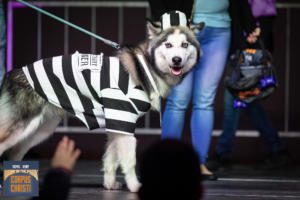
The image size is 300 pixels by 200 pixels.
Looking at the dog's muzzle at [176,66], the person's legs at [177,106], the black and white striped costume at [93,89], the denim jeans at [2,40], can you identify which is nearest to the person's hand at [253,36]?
the person's legs at [177,106]

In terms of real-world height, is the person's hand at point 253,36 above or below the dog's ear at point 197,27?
below

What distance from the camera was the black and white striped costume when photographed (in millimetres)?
5781

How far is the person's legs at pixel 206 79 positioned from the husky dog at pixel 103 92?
60 centimetres

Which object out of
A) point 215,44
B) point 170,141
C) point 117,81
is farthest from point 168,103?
point 170,141

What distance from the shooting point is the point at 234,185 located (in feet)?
20.8

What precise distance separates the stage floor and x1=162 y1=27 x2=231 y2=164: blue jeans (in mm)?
450

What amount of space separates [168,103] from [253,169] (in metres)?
1.24

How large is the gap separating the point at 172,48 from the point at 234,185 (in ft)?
3.86

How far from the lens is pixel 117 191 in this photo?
19.6ft

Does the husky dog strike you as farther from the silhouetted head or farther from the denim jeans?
the silhouetted head

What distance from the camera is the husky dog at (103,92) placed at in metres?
5.81

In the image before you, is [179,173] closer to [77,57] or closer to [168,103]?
[77,57]

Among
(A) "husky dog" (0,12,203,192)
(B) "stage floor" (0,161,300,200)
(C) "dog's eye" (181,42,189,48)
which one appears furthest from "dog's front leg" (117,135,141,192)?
(C) "dog's eye" (181,42,189,48)

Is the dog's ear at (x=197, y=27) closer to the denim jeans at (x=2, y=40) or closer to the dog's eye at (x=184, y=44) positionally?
the dog's eye at (x=184, y=44)
